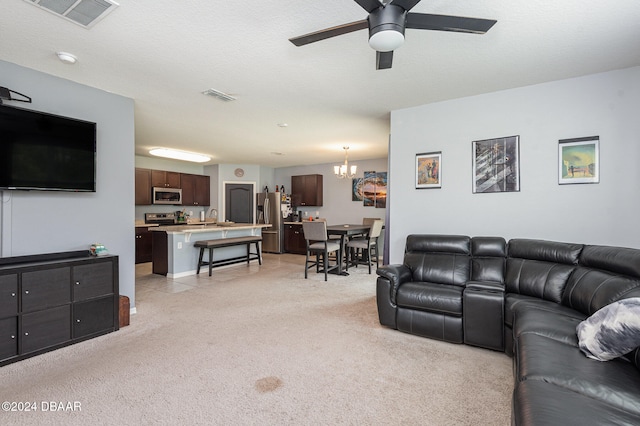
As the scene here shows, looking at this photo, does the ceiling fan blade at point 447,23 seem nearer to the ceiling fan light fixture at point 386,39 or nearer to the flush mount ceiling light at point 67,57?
the ceiling fan light fixture at point 386,39

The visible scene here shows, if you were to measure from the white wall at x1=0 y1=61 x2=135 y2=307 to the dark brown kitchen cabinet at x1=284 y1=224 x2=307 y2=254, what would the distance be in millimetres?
5066

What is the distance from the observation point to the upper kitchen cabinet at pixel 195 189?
799 centimetres

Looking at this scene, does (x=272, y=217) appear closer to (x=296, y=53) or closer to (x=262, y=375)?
(x=296, y=53)

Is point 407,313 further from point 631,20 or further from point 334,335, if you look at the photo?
point 631,20

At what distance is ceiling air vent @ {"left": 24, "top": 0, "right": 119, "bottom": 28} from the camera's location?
1.88m

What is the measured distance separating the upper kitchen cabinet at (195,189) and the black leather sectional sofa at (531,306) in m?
6.37

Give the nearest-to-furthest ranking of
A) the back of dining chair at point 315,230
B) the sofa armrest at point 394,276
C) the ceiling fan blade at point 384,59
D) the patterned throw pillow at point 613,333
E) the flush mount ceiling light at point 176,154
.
→ the patterned throw pillow at point 613,333
the ceiling fan blade at point 384,59
the sofa armrest at point 394,276
the back of dining chair at point 315,230
the flush mount ceiling light at point 176,154

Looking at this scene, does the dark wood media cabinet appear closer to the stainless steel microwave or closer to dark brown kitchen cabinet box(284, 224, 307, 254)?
the stainless steel microwave

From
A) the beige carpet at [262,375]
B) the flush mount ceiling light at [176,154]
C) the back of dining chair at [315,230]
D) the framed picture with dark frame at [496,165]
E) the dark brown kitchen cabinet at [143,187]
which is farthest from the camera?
the dark brown kitchen cabinet at [143,187]

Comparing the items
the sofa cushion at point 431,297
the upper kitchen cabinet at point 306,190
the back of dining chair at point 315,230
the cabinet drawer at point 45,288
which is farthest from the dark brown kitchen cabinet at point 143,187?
the sofa cushion at point 431,297

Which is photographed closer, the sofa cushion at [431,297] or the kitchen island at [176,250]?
the sofa cushion at [431,297]

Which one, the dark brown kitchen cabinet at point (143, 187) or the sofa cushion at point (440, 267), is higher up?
the dark brown kitchen cabinet at point (143, 187)

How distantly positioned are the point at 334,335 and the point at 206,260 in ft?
12.8

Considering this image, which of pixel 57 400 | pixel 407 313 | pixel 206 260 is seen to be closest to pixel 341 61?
pixel 407 313
